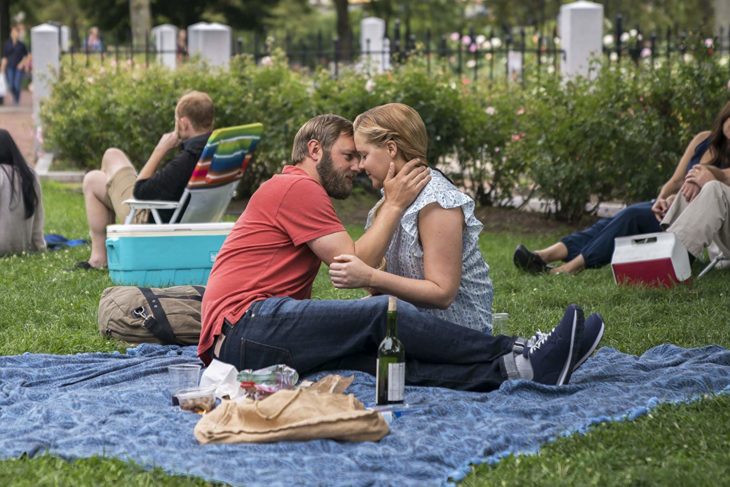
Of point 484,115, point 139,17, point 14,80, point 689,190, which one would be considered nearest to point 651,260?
point 689,190

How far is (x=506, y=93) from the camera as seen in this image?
41.0 feet

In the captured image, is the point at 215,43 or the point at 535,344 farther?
the point at 215,43

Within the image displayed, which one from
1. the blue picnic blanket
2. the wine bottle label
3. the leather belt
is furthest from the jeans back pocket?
the wine bottle label

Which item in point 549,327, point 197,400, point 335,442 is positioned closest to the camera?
point 335,442

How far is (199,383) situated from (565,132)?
250 inches

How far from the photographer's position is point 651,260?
8031 millimetres

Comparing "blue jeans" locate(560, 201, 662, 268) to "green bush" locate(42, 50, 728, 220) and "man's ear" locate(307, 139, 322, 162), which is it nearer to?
"green bush" locate(42, 50, 728, 220)

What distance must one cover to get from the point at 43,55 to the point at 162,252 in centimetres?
988

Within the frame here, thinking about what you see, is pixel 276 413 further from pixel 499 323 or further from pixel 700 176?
pixel 700 176

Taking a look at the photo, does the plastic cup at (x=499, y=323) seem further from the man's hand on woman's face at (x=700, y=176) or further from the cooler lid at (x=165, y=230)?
the cooler lid at (x=165, y=230)

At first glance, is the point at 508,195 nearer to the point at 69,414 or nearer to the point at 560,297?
the point at 560,297

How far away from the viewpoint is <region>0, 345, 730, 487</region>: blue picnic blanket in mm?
4234

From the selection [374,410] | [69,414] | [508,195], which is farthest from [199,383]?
[508,195]

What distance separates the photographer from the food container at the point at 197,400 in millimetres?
5043
